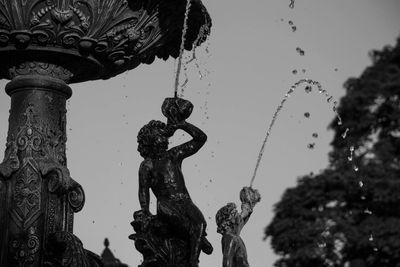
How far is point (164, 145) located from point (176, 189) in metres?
0.33

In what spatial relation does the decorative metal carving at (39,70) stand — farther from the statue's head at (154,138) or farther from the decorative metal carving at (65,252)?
the decorative metal carving at (65,252)

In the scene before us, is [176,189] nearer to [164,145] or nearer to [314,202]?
[164,145]

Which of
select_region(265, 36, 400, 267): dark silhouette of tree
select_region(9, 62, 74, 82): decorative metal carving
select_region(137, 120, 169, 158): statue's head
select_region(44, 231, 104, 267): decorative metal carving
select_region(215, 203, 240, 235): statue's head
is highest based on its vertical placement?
select_region(265, 36, 400, 267): dark silhouette of tree

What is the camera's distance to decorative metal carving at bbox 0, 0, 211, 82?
820cm

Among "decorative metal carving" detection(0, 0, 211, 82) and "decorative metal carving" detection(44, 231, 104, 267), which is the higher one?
"decorative metal carving" detection(0, 0, 211, 82)

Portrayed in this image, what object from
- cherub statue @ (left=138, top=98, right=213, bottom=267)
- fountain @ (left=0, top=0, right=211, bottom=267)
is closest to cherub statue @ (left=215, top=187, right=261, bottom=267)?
cherub statue @ (left=138, top=98, right=213, bottom=267)

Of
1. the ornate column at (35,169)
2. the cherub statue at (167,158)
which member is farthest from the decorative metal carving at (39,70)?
the cherub statue at (167,158)

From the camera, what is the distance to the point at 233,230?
7.95 metres

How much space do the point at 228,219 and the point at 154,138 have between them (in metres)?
0.80

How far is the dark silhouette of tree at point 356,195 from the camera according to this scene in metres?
33.5

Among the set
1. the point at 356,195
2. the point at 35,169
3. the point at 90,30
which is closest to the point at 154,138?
the point at 35,169

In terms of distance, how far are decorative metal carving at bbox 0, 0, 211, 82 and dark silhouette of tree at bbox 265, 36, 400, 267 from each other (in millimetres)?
24019

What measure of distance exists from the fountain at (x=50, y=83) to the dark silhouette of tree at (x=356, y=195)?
79.4ft

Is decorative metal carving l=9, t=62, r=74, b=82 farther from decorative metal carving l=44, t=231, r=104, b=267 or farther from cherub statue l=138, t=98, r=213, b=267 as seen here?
decorative metal carving l=44, t=231, r=104, b=267
